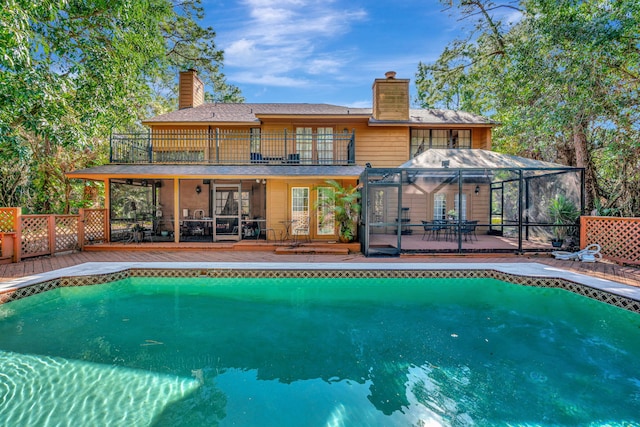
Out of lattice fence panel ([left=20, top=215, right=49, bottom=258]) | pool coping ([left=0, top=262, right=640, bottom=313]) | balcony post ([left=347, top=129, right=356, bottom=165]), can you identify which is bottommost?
pool coping ([left=0, top=262, right=640, bottom=313])

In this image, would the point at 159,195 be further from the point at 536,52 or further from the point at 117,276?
the point at 536,52

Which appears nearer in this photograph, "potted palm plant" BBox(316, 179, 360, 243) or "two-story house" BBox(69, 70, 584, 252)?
"potted palm plant" BBox(316, 179, 360, 243)

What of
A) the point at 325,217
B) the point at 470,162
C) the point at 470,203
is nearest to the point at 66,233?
the point at 325,217

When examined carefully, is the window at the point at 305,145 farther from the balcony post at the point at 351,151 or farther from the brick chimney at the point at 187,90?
the brick chimney at the point at 187,90

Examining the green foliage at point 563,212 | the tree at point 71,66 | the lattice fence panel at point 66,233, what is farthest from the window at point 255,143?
the green foliage at point 563,212

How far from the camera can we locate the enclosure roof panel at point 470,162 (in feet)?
28.8

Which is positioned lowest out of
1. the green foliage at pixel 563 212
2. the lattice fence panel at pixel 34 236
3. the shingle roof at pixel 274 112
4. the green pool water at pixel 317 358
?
the green pool water at pixel 317 358

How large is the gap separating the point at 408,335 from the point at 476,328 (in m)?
1.20

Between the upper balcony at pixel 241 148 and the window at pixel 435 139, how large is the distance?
10.3 ft

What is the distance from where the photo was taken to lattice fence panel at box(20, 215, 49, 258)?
8.20 m

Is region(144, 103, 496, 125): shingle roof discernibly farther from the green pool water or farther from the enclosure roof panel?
the green pool water

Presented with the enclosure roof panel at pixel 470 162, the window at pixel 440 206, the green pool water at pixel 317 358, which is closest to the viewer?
the green pool water at pixel 317 358

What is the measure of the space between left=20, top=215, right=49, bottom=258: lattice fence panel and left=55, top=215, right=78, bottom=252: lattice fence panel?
37cm

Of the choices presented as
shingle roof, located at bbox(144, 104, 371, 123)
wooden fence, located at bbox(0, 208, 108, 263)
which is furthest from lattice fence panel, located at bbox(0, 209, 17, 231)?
shingle roof, located at bbox(144, 104, 371, 123)
